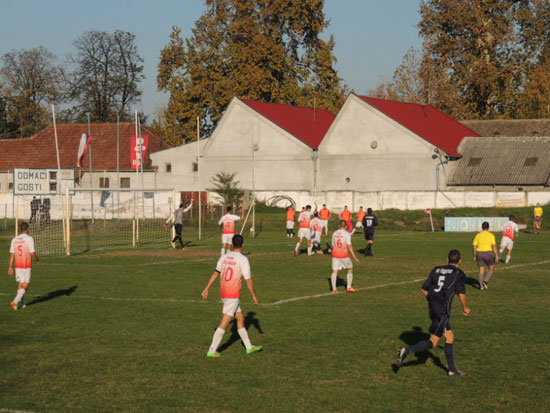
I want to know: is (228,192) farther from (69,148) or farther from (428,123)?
(69,148)

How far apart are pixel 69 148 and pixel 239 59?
1991 centimetres

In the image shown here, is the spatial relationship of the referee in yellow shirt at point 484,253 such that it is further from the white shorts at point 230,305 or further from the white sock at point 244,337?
the white shorts at point 230,305

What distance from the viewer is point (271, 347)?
14.4m

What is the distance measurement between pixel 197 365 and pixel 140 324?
414 centimetres

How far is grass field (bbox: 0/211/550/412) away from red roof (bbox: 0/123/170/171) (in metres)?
49.0

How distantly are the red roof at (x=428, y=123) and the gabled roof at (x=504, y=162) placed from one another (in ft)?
5.10

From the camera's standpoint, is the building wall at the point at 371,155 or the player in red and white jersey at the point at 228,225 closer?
the player in red and white jersey at the point at 228,225

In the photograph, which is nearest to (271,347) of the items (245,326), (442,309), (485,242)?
(245,326)

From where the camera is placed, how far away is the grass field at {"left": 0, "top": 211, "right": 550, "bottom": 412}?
11.1 m

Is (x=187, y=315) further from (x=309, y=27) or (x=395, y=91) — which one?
(x=395, y=91)

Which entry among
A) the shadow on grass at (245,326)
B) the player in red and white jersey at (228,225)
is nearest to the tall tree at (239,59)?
the player in red and white jersey at (228,225)

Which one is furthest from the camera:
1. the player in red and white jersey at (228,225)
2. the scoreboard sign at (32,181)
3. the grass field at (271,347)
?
the scoreboard sign at (32,181)

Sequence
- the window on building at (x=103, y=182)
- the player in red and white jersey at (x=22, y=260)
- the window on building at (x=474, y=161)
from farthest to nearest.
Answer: the window on building at (x=103, y=182), the window on building at (x=474, y=161), the player in red and white jersey at (x=22, y=260)

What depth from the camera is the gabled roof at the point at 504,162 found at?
195ft
